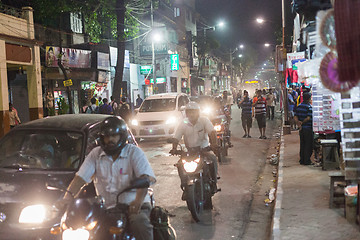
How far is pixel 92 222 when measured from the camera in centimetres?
313

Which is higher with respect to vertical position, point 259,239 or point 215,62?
point 215,62

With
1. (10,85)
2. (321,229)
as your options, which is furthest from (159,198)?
(10,85)

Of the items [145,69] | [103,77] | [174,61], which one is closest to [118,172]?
[103,77]

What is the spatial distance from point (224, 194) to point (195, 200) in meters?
2.12

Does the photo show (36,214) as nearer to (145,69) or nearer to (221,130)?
(221,130)

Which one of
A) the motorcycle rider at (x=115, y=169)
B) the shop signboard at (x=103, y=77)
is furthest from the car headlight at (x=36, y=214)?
the shop signboard at (x=103, y=77)

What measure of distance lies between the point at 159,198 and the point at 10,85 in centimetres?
1700

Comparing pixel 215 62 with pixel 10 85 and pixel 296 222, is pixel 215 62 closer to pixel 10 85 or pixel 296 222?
pixel 10 85

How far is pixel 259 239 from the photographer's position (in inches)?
237

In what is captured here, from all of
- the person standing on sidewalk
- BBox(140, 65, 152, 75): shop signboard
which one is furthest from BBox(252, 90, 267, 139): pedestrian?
BBox(140, 65, 152, 75): shop signboard

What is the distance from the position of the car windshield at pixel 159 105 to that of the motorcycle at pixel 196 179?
35.3 feet

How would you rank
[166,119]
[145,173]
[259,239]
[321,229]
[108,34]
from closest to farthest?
1. [145,173]
2. [321,229]
3. [259,239]
4. [166,119]
5. [108,34]

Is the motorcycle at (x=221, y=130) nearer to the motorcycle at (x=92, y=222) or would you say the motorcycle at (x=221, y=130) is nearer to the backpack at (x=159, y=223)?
the backpack at (x=159, y=223)

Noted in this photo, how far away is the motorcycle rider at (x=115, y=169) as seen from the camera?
144 inches
